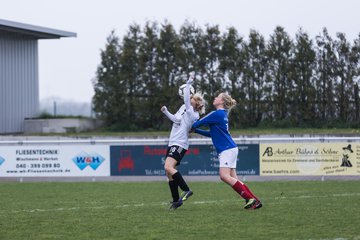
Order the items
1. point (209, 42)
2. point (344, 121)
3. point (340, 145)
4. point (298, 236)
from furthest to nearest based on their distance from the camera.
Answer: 1. point (209, 42)
2. point (344, 121)
3. point (340, 145)
4. point (298, 236)

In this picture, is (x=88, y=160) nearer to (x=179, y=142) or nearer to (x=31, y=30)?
(x=179, y=142)

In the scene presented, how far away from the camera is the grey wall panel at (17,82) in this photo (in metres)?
34.2

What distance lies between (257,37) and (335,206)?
21293 millimetres

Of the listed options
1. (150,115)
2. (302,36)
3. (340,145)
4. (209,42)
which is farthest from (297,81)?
(340,145)

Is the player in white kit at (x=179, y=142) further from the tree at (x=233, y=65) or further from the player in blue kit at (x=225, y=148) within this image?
the tree at (x=233, y=65)

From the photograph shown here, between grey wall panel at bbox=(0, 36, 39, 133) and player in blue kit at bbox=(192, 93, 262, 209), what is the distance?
2321 cm

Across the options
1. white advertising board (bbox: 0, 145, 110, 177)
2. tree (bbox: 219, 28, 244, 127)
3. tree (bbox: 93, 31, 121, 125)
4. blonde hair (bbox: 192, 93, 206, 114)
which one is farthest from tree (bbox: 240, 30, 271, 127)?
blonde hair (bbox: 192, 93, 206, 114)

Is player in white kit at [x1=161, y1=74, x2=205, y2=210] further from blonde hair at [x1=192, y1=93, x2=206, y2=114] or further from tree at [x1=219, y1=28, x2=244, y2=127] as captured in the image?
tree at [x1=219, y1=28, x2=244, y2=127]

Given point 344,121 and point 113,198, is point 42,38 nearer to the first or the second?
point 344,121

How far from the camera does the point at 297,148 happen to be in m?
21.7

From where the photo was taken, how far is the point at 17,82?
115 ft

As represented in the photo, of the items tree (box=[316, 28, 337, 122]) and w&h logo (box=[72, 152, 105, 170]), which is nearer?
w&h logo (box=[72, 152, 105, 170])

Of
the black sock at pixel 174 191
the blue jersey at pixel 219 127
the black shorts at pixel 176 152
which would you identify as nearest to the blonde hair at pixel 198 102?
the blue jersey at pixel 219 127

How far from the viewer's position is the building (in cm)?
3412
